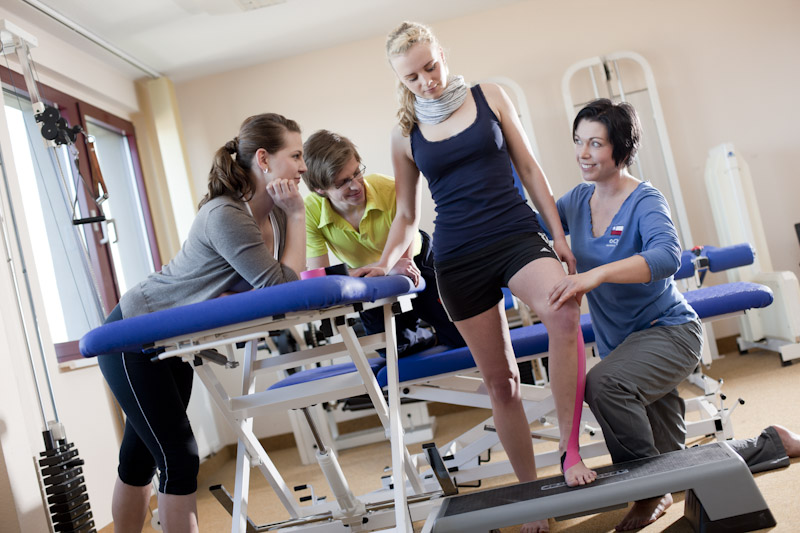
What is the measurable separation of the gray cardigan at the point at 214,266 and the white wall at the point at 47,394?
106 cm

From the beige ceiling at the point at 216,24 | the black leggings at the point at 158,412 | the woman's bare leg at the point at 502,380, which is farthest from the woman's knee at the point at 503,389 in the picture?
the beige ceiling at the point at 216,24

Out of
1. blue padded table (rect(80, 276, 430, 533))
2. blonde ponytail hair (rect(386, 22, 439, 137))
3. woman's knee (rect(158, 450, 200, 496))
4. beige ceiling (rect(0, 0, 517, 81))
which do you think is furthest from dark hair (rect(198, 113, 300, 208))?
beige ceiling (rect(0, 0, 517, 81))

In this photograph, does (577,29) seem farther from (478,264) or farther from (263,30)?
(478,264)

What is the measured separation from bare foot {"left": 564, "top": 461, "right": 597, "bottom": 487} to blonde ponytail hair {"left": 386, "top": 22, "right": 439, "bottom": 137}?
0.91 m

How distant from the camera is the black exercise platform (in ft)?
5.15

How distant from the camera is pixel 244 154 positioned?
6.12 ft

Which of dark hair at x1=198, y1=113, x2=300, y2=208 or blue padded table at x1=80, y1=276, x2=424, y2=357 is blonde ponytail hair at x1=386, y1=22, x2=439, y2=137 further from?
blue padded table at x1=80, y1=276, x2=424, y2=357

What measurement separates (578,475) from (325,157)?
3.97 feet

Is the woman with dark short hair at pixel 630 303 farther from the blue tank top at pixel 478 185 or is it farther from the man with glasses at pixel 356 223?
the man with glasses at pixel 356 223

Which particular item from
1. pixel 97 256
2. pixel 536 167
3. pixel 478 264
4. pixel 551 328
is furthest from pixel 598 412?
pixel 97 256

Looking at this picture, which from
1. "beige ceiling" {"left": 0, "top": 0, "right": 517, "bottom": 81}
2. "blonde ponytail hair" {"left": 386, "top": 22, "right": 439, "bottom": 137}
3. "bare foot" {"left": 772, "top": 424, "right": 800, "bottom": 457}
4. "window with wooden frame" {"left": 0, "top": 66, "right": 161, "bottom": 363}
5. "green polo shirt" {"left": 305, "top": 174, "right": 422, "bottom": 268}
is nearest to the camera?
"blonde ponytail hair" {"left": 386, "top": 22, "right": 439, "bottom": 137}

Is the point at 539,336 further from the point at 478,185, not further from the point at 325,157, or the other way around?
the point at 325,157

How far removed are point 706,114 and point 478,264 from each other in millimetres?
3383

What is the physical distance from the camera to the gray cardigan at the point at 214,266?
1644mm
